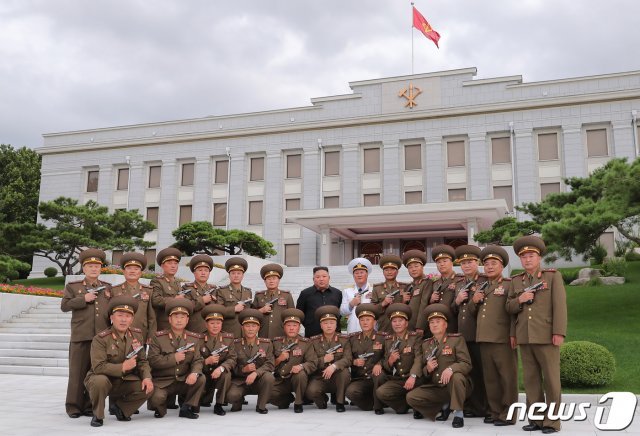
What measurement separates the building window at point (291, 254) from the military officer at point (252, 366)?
26496 mm

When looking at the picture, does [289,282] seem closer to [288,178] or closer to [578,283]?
[578,283]

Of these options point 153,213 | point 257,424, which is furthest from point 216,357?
point 153,213

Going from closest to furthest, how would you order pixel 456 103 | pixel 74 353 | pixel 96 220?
pixel 74 353, pixel 96 220, pixel 456 103

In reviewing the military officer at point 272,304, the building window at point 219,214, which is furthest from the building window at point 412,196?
the military officer at point 272,304

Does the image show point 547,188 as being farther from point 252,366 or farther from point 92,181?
point 92,181

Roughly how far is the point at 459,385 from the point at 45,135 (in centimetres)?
4064

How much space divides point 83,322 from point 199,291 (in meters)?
1.68

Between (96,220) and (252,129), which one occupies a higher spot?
(252,129)

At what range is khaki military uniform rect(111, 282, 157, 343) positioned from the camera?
7930 millimetres

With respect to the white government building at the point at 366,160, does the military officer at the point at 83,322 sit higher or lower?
lower

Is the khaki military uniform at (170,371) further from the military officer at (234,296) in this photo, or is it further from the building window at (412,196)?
the building window at (412,196)

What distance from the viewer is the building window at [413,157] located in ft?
112

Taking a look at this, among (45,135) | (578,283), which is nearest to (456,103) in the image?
(578,283)

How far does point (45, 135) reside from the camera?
136 feet
